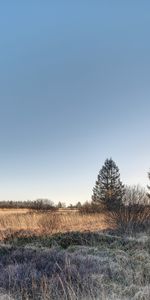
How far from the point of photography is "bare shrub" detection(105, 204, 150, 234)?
20422 millimetres

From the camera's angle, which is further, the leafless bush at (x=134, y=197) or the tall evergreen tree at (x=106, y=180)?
the tall evergreen tree at (x=106, y=180)

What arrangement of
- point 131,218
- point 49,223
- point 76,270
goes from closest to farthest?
point 76,270
point 131,218
point 49,223

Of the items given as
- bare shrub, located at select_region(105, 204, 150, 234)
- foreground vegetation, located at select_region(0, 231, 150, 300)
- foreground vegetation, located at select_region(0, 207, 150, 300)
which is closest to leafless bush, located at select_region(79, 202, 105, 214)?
bare shrub, located at select_region(105, 204, 150, 234)

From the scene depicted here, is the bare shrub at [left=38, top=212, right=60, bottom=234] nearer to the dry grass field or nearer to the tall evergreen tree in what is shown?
the dry grass field

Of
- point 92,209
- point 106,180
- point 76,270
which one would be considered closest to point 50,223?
point 76,270

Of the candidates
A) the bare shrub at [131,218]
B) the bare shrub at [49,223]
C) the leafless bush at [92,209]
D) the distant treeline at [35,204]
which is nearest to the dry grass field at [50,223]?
the bare shrub at [49,223]

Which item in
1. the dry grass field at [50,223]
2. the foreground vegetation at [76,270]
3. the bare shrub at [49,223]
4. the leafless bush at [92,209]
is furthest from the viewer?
the leafless bush at [92,209]

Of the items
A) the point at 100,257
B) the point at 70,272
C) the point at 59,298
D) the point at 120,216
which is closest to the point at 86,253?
the point at 100,257

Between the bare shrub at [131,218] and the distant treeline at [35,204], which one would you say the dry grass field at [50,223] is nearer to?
the bare shrub at [131,218]

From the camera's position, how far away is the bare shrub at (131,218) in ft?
67.0

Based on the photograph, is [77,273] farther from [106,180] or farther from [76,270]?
[106,180]

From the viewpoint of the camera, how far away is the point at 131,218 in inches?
810

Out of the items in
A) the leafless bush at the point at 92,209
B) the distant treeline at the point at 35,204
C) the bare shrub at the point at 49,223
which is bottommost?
the bare shrub at the point at 49,223

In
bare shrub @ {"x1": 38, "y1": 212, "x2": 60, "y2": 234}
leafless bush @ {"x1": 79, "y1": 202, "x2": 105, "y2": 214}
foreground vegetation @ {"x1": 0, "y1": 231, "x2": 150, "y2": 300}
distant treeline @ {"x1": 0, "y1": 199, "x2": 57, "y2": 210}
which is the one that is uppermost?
distant treeline @ {"x1": 0, "y1": 199, "x2": 57, "y2": 210}
